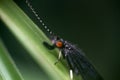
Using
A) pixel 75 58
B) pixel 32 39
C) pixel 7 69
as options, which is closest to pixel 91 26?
pixel 75 58

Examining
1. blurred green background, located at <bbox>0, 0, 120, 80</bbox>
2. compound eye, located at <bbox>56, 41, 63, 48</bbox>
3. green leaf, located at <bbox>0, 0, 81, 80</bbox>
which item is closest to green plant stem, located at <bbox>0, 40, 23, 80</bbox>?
green leaf, located at <bbox>0, 0, 81, 80</bbox>

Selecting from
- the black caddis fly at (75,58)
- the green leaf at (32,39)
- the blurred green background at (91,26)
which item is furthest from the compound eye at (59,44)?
the green leaf at (32,39)

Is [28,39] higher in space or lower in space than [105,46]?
lower

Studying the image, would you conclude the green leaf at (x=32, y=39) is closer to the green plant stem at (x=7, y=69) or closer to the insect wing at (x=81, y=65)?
the green plant stem at (x=7, y=69)

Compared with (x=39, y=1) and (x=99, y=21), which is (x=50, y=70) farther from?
(x=99, y=21)

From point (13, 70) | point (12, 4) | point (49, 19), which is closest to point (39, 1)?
point (49, 19)
